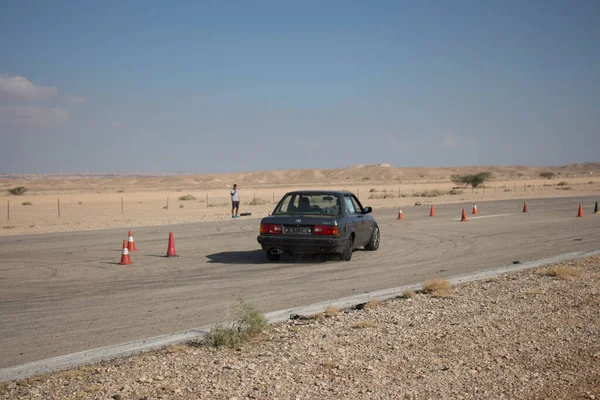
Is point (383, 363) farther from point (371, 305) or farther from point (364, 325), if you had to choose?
point (371, 305)

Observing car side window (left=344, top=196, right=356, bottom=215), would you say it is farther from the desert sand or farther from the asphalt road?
the desert sand

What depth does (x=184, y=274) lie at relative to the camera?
44.1 ft

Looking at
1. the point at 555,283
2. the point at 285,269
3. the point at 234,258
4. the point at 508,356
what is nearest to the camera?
the point at 508,356

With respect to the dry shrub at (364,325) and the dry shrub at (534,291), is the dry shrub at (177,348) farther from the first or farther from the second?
the dry shrub at (534,291)

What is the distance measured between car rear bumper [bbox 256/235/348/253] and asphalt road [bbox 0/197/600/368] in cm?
42

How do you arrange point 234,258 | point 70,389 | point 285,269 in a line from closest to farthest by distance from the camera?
point 70,389
point 285,269
point 234,258

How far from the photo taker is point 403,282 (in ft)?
40.0

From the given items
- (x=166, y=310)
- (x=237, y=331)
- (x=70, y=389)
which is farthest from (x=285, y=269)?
(x=70, y=389)

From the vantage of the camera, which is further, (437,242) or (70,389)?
(437,242)

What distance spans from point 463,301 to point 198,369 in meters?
4.87

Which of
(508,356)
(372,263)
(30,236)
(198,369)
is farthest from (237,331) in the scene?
(30,236)

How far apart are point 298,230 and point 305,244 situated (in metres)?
0.34

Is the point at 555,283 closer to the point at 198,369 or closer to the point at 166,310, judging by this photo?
the point at 166,310

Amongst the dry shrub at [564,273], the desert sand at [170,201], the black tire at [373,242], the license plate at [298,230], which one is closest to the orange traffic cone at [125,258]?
the license plate at [298,230]
